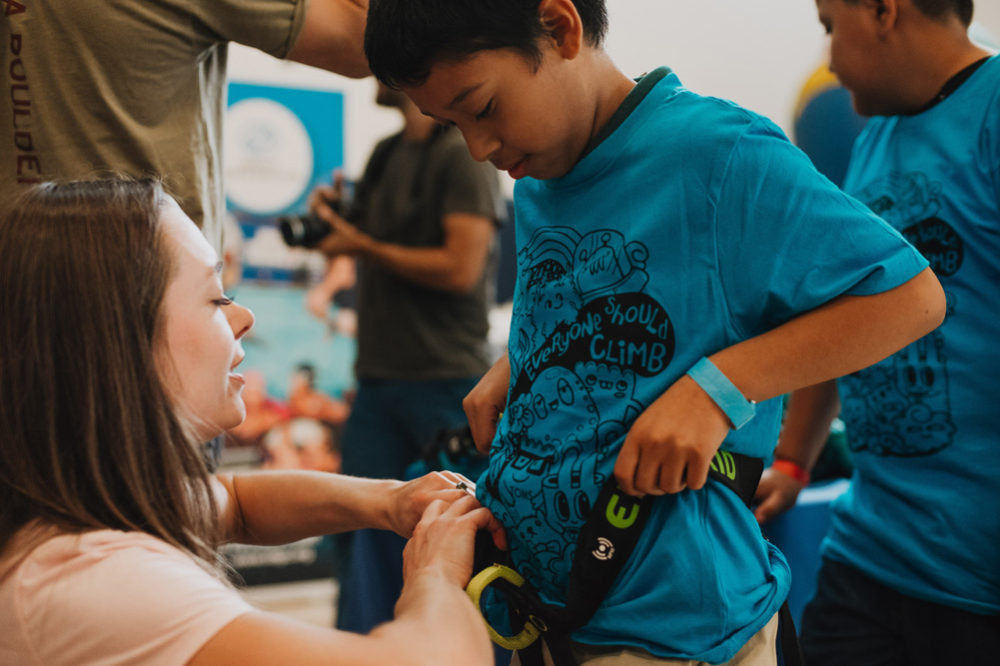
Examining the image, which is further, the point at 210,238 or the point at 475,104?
the point at 210,238

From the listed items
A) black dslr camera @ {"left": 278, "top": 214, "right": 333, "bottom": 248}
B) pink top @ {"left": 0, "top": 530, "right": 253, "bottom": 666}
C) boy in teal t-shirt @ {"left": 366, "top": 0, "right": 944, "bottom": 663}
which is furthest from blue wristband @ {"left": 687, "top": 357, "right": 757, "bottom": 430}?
black dslr camera @ {"left": 278, "top": 214, "right": 333, "bottom": 248}

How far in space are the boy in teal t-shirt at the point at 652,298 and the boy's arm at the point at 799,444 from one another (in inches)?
20.0

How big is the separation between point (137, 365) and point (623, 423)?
43cm

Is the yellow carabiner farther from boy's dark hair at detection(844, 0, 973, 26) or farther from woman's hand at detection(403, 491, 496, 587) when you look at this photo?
boy's dark hair at detection(844, 0, 973, 26)

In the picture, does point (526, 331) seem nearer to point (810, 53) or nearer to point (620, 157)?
point (620, 157)

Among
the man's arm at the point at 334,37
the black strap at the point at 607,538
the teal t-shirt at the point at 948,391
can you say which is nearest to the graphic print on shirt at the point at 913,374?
the teal t-shirt at the point at 948,391

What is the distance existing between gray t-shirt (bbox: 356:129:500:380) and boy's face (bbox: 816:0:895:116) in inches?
38.9

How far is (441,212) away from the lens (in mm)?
2148

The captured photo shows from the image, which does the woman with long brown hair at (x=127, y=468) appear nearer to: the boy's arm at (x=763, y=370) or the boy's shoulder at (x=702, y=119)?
the boy's arm at (x=763, y=370)

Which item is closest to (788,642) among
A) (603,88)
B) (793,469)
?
(793,469)

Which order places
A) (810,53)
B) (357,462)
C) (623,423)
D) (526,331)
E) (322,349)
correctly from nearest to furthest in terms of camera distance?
1. (623,423)
2. (526,331)
3. (357,462)
4. (322,349)
5. (810,53)

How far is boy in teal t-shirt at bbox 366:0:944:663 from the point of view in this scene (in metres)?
0.75

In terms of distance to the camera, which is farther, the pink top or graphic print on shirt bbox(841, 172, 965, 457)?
graphic print on shirt bbox(841, 172, 965, 457)

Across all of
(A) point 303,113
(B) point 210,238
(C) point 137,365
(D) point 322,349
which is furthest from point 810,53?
(C) point 137,365
